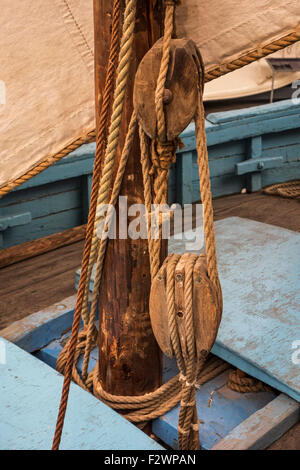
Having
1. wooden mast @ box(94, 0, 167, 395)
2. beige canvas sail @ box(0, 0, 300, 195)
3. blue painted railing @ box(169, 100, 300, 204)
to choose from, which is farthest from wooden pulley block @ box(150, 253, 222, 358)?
blue painted railing @ box(169, 100, 300, 204)

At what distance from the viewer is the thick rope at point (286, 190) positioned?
3.53 meters

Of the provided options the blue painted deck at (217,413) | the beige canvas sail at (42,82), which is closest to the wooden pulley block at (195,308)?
the blue painted deck at (217,413)

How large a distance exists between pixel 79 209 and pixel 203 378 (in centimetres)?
155

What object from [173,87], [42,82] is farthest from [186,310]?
[42,82]

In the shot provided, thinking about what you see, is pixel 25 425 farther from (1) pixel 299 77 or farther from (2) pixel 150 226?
(1) pixel 299 77

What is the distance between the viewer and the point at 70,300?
2150 mm

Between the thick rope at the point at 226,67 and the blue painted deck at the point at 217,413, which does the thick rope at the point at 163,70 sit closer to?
the thick rope at the point at 226,67

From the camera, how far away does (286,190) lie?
359 cm

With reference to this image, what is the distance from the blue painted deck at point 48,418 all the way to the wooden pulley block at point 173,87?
0.69 m

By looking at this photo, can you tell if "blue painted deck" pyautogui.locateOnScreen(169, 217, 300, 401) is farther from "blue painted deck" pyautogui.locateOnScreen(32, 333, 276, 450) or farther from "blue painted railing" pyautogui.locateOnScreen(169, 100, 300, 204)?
"blue painted railing" pyautogui.locateOnScreen(169, 100, 300, 204)

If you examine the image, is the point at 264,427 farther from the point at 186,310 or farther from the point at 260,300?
the point at 260,300

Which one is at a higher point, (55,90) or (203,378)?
(55,90)

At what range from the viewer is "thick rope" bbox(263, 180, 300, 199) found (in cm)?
353
